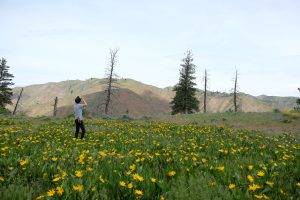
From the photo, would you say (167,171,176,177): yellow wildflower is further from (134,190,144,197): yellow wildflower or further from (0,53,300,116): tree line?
(0,53,300,116): tree line

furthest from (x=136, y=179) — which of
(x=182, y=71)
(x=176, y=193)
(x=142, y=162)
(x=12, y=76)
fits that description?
(x=12, y=76)

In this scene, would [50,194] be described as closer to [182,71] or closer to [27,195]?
[27,195]

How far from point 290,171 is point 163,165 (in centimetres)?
265

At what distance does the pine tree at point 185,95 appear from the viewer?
6556cm

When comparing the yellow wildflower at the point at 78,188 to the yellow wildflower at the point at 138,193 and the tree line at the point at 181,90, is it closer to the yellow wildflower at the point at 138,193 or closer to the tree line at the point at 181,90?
the yellow wildflower at the point at 138,193

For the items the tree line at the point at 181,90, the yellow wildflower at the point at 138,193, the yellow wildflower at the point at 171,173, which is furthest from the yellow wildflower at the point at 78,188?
the tree line at the point at 181,90

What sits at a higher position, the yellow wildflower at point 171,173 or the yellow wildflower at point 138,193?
the yellow wildflower at point 171,173

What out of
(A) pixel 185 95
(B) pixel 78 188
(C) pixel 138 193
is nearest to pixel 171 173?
(C) pixel 138 193

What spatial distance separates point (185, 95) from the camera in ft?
219

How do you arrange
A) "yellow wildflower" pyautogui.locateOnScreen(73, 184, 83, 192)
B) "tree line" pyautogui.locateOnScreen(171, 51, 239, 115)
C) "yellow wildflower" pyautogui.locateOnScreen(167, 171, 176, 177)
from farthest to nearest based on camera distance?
"tree line" pyautogui.locateOnScreen(171, 51, 239, 115)
"yellow wildflower" pyautogui.locateOnScreen(167, 171, 176, 177)
"yellow wildflower" pyautogui.locateOnScreen(73, 184, 83, 192)

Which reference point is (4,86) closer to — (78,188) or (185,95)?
(185,95)

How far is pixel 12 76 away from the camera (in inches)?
2822

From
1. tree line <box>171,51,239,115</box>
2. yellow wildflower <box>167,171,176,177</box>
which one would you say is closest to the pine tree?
tree line <box>171,51,239,115</box>

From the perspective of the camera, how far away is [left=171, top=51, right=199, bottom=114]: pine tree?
65.6m
